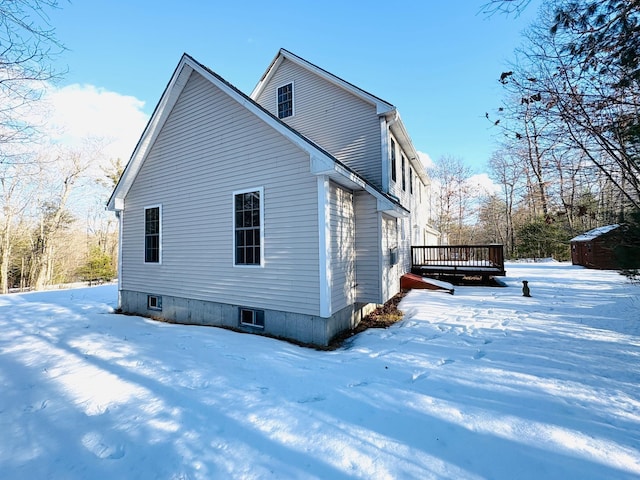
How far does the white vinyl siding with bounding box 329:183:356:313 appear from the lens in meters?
6.00

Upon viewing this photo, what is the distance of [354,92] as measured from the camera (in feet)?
28.5

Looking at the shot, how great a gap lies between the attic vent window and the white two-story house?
11.0 inches

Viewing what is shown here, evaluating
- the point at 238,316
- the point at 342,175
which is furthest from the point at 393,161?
the point at 238,316

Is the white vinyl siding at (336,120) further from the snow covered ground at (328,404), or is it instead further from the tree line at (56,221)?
the tree line at (56,221)

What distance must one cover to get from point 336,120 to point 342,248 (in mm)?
5147

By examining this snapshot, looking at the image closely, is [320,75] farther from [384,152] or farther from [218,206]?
[218,206]

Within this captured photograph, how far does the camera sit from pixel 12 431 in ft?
9.04

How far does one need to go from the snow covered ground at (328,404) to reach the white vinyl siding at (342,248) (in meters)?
1.01

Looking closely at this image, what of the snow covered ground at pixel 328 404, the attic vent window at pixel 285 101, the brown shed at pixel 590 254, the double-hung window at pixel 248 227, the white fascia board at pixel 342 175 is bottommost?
the snow covered ground at pixel 328 404

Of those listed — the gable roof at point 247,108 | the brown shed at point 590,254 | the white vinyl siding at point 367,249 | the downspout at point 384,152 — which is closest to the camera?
the gable roof at point 247,108

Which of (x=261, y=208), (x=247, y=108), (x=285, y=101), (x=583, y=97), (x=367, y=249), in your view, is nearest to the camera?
(x=583, y=97)

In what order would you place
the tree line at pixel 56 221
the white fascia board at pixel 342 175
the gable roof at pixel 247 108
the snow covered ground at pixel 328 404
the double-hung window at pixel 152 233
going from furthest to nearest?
1. the tree line at pixel 56 221
2. the double-hung window at pixel 152 233
3. the gable roof at pixel 247 108
4. the white fascia board at pixel 342 175
5. the snow covered ground at pixel 328 404

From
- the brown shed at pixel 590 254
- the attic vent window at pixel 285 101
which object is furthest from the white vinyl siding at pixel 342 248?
the brown shed at pixel 590 254

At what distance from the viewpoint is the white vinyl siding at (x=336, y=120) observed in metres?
8.68
